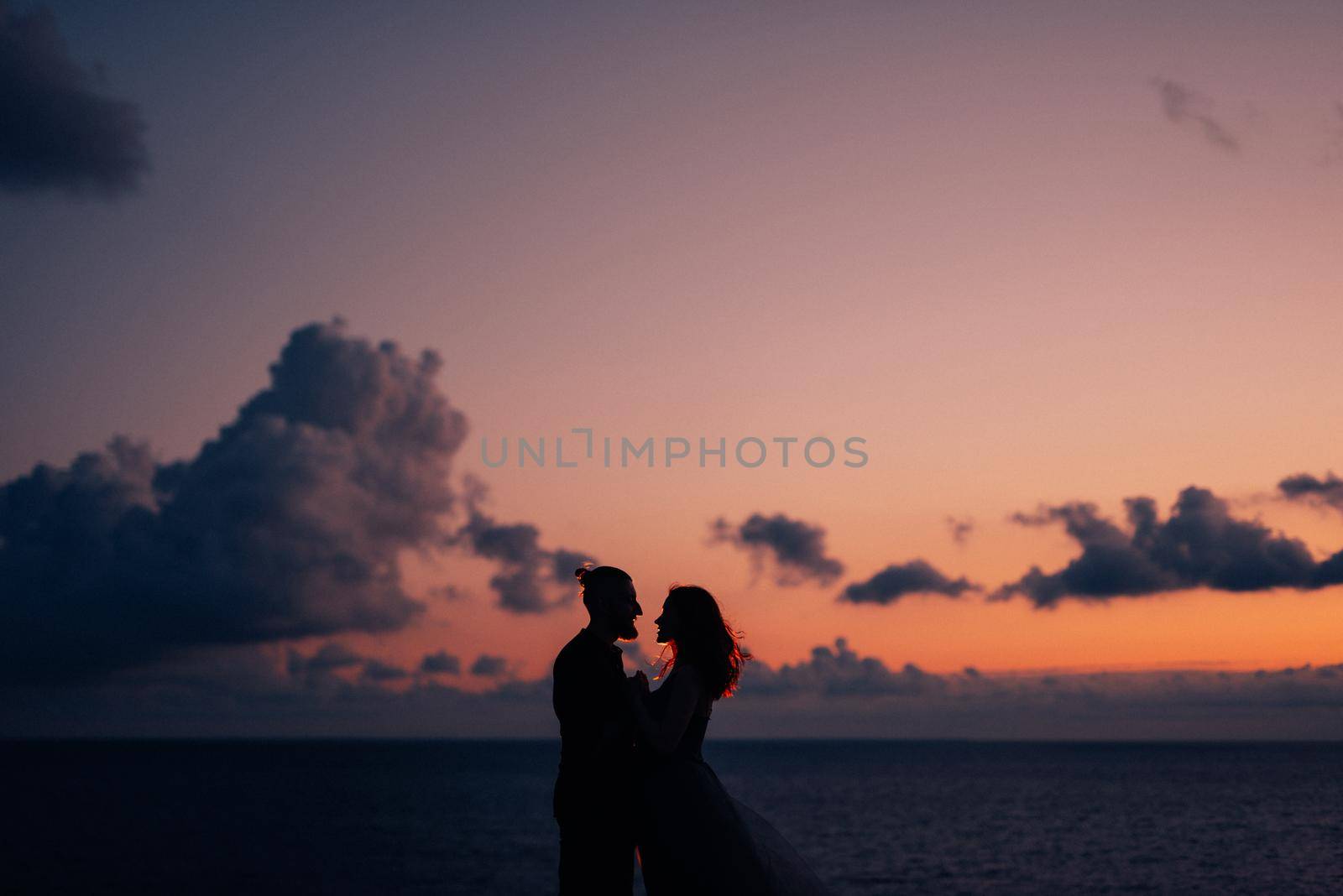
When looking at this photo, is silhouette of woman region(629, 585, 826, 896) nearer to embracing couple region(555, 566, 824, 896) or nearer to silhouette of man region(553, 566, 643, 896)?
embracing couple region(555, 566, 824, 896)

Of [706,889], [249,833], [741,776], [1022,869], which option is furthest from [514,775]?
[706,889]

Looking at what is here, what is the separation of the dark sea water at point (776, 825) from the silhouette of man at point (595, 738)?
21 centimetres

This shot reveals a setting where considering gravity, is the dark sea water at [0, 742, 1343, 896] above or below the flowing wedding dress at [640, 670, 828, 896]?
below

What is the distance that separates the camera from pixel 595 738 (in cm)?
686

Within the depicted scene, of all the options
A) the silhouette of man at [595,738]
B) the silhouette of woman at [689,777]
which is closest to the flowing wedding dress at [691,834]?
the silhouette of woman at [689,777]

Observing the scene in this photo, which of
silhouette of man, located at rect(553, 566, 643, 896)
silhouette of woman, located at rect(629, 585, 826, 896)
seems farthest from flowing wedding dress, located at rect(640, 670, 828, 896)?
silhouette of man, located at rect(553, 566, 643, 896)

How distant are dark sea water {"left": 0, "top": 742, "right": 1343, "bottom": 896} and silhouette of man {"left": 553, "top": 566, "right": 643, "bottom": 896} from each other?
21 cm

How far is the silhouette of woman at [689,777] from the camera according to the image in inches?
274

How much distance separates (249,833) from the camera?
68.3m

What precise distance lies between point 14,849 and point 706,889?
63950mm

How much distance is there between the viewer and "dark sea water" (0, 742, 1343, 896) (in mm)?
49094

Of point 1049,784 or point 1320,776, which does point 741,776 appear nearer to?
point 1049,784

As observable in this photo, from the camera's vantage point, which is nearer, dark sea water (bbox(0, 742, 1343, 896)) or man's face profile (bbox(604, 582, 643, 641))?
man's face profile (bbox(604, 582, 643, 641))

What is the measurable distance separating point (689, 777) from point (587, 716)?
2.51 ft
